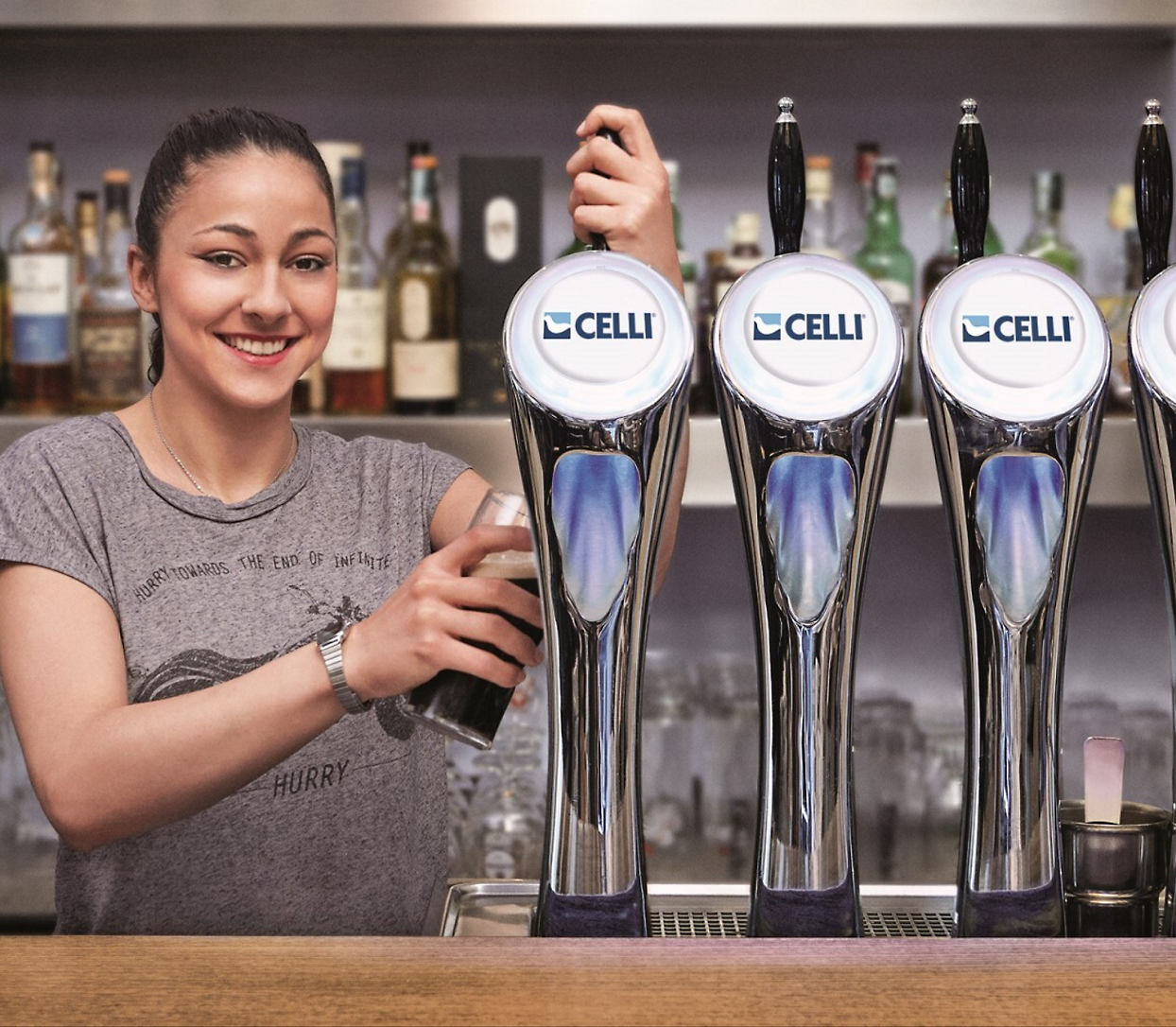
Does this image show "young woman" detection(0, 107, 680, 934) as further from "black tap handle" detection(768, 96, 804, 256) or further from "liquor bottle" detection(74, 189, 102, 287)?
"liquor bottle" detection(74, 189, 102, 287)

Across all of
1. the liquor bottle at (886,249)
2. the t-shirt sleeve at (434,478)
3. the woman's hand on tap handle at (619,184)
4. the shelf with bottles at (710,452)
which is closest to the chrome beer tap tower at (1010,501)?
the woman's hand on tap handle at (619,184)

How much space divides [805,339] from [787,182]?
7 centimetres

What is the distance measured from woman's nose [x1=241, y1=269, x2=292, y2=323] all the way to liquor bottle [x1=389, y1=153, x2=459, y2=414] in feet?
1.61

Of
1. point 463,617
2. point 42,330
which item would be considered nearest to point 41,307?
point 42,330

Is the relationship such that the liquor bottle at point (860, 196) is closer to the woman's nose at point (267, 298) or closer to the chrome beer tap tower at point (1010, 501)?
the woman's nose at point (267, 298)

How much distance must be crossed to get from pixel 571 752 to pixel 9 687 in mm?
606

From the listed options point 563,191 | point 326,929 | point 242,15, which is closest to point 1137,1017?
point 326,929

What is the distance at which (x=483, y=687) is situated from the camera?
61cm

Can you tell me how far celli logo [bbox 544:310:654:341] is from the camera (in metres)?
0.52

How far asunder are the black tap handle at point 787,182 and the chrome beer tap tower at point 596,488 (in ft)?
0.18

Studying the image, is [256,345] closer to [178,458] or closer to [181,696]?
[178,458]

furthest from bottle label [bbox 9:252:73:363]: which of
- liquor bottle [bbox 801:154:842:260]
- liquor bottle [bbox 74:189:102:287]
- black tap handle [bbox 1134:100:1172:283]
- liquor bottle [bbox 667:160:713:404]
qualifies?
black tap handle [bbox 1134:100:1172:283]

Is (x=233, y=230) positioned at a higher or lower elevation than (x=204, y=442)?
higher

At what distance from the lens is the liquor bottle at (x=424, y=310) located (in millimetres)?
1596
